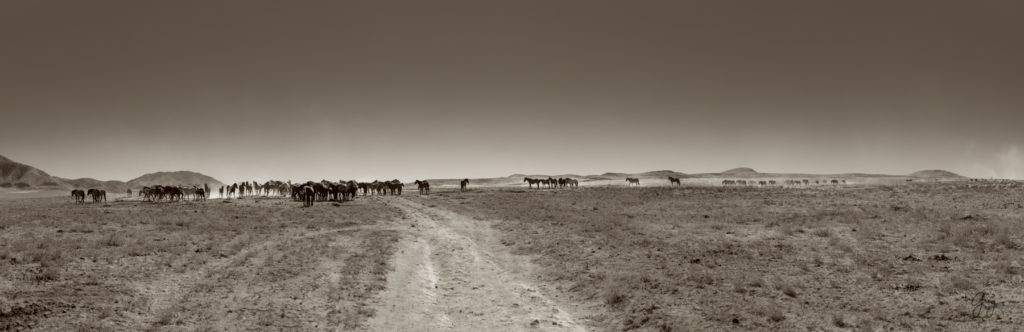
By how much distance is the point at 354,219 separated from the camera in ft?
109

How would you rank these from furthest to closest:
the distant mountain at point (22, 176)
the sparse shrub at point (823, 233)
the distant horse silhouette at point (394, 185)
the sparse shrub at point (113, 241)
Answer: the distant mountain at point (22, 176) → the distant horse silhouette at point (394, 185) → the sparse shrub at point (823, 233) → the sparse shrub at point (113, 241)

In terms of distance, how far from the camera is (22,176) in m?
146

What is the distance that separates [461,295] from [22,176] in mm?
194407

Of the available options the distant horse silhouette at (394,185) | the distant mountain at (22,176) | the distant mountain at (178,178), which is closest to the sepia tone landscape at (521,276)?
the distant horse silhouette at (394,185)

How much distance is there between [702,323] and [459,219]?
24726 mm

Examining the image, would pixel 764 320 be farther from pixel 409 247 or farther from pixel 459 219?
pixel 459 219

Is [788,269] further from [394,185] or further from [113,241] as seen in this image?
[394,185]

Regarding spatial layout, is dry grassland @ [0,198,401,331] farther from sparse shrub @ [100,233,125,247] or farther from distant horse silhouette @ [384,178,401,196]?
distant horse silhouette @ [384,178,401,196]

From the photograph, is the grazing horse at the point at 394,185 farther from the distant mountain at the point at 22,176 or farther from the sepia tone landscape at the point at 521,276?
the distant mountain at the point at 22,176

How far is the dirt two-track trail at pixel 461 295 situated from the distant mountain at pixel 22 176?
170 meters

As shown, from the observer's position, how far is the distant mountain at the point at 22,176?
5555 inches

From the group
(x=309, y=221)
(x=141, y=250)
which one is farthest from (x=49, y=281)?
(x=309, y=221)

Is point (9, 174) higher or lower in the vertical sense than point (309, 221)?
higher

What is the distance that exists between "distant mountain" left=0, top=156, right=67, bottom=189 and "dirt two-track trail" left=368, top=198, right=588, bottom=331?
16950 centimetres
